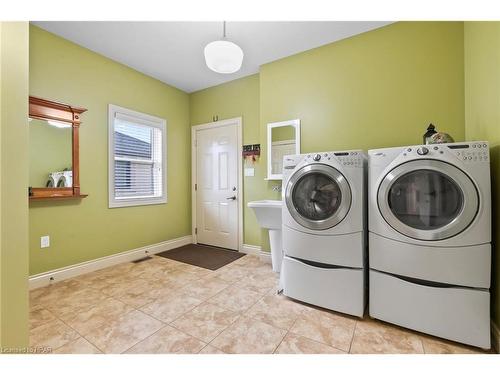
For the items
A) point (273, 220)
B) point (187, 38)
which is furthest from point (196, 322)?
point (187, 38)

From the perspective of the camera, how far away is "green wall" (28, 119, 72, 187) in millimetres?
2133

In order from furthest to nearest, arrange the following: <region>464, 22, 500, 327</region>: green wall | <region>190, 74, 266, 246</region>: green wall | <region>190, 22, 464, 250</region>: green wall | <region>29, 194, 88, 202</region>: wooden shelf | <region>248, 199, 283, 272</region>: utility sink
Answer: <region>190, 74, 266, 246</region>: green wall
<region>248, 199, 283, 272</region>: utility sink
<region>29, 194, 88, 202</region>: wooden shelf
<region>190, 22, 464, 250</region>: green wall
<region>464, 22, 500, 327</region>: green wall

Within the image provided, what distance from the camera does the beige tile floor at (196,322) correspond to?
1349mm

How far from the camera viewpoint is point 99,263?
2.63 metres

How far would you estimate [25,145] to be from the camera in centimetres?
98

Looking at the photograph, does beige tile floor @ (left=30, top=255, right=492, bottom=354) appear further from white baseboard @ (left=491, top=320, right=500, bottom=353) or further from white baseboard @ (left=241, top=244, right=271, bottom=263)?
white baseboard @ (left=241, top=244, right=271, bottom=263)

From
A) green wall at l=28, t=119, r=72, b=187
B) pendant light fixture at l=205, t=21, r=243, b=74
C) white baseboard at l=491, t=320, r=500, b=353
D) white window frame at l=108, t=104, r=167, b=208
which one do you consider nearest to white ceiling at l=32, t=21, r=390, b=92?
pendant light fixture at l=205, t=21, r=243, b=74

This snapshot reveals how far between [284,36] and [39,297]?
11.6ft

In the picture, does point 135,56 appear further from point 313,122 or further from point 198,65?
point 313,122

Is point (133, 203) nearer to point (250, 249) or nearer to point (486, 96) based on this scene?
point (250, 249)

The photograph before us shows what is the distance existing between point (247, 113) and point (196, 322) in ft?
8.88

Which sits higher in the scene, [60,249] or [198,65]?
[198,65]

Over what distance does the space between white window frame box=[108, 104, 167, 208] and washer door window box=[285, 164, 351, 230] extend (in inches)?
89.4
